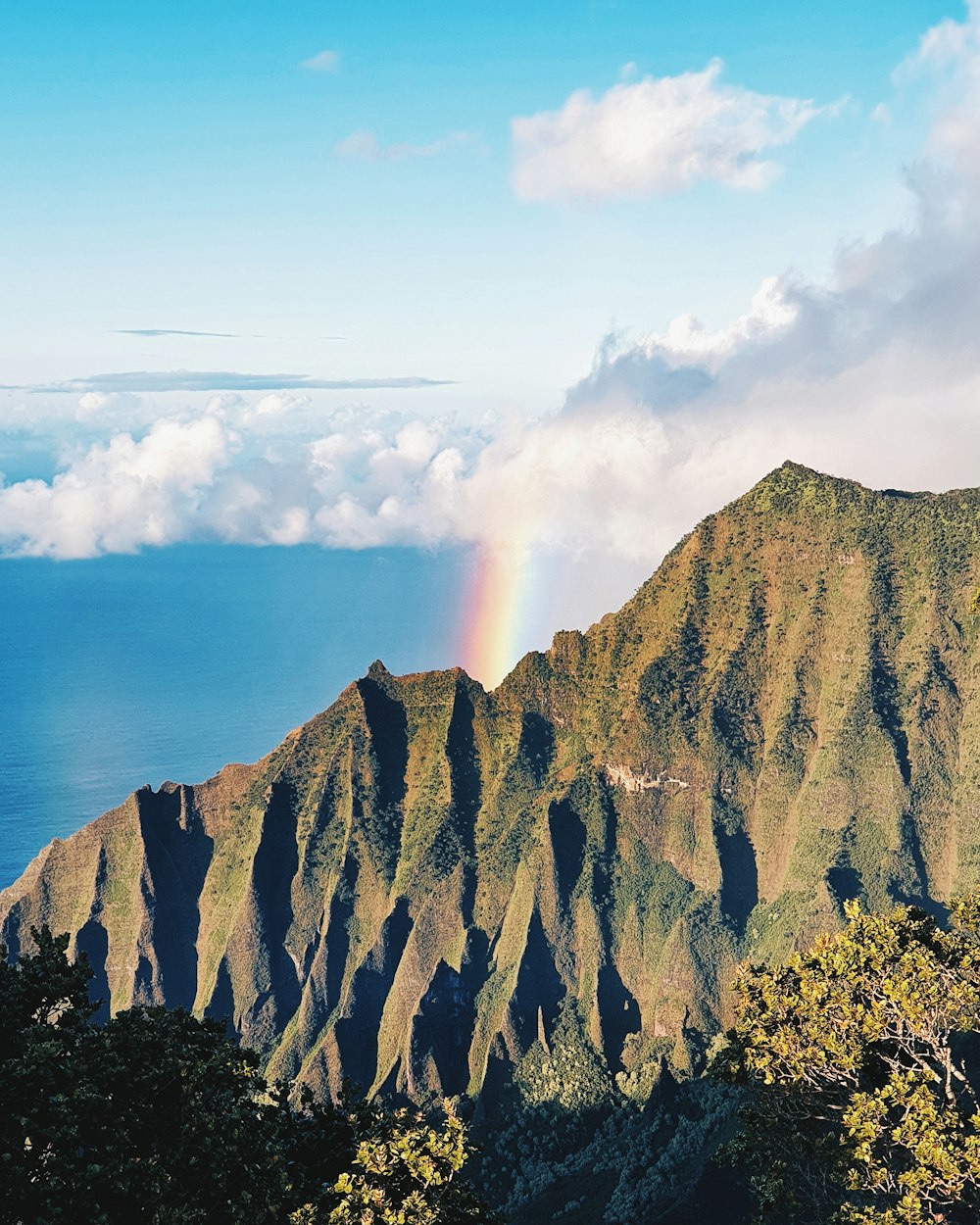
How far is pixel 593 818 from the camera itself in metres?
112

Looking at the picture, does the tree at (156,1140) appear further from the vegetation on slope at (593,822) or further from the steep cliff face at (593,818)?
the steep cliff face at (593,818)

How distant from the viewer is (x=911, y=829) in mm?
105375

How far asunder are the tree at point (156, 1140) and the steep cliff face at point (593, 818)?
250ft

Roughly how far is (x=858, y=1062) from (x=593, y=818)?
275ft

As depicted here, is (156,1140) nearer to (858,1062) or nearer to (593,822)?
(858,1062)

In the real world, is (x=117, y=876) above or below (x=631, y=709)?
below

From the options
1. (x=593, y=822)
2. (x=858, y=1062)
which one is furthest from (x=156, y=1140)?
(x=593, y=822)

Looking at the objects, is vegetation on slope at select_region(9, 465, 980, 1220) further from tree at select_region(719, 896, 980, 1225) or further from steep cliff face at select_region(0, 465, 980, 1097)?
tree at select_region(719, 896, 980, 1225)

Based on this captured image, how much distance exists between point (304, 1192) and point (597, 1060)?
2882 inches

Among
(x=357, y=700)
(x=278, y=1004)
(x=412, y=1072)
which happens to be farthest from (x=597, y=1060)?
(x=357, y=700)

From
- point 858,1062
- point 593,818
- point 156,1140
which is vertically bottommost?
point 593,818

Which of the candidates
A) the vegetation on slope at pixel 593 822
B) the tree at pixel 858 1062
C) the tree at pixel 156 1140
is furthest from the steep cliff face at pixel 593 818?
the tree at pixel 156 1140

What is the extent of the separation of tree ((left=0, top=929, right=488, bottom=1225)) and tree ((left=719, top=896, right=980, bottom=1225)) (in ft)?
29.2

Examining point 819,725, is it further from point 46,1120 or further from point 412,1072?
point 46,1120
